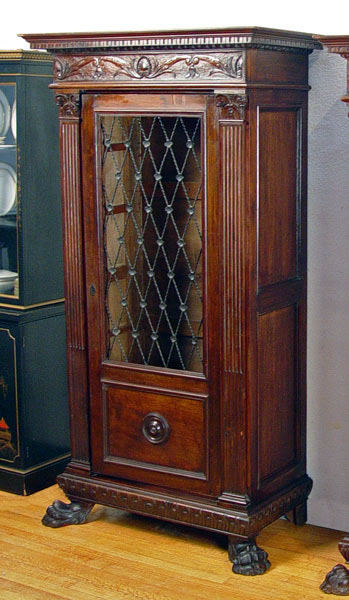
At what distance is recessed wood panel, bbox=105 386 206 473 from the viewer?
3295 millimetres

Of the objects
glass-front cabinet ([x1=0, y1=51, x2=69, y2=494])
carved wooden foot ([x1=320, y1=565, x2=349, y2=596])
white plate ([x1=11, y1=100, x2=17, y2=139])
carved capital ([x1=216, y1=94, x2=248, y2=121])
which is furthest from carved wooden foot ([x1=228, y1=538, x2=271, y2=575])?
white plate ([x1=11, y1=100, x2=17, y2=139])

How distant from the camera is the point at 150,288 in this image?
11.0 ft

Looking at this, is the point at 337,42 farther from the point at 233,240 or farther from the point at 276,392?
the point at 276,392

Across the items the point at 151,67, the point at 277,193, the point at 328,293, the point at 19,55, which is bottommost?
the point at 328,293

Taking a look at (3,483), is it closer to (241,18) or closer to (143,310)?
(143,310)

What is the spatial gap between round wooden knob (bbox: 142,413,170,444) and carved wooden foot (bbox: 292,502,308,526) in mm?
598

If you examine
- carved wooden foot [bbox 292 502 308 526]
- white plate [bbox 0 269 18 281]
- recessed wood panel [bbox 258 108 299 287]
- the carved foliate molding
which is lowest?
carved wooden foot [bbox 292 502 308 526]

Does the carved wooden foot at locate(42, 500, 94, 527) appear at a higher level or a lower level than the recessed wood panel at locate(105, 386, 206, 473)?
lower

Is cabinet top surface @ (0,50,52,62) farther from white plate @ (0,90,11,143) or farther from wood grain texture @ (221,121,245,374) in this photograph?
wood grain texture @ (221,121,245,374)

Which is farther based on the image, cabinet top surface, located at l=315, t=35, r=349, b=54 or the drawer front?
the drawer front

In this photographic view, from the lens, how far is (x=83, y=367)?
3.50 m

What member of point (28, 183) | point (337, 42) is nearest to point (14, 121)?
point (28, 183)

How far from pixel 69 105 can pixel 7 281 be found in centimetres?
83

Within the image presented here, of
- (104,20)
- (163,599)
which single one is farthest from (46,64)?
(163,599)
